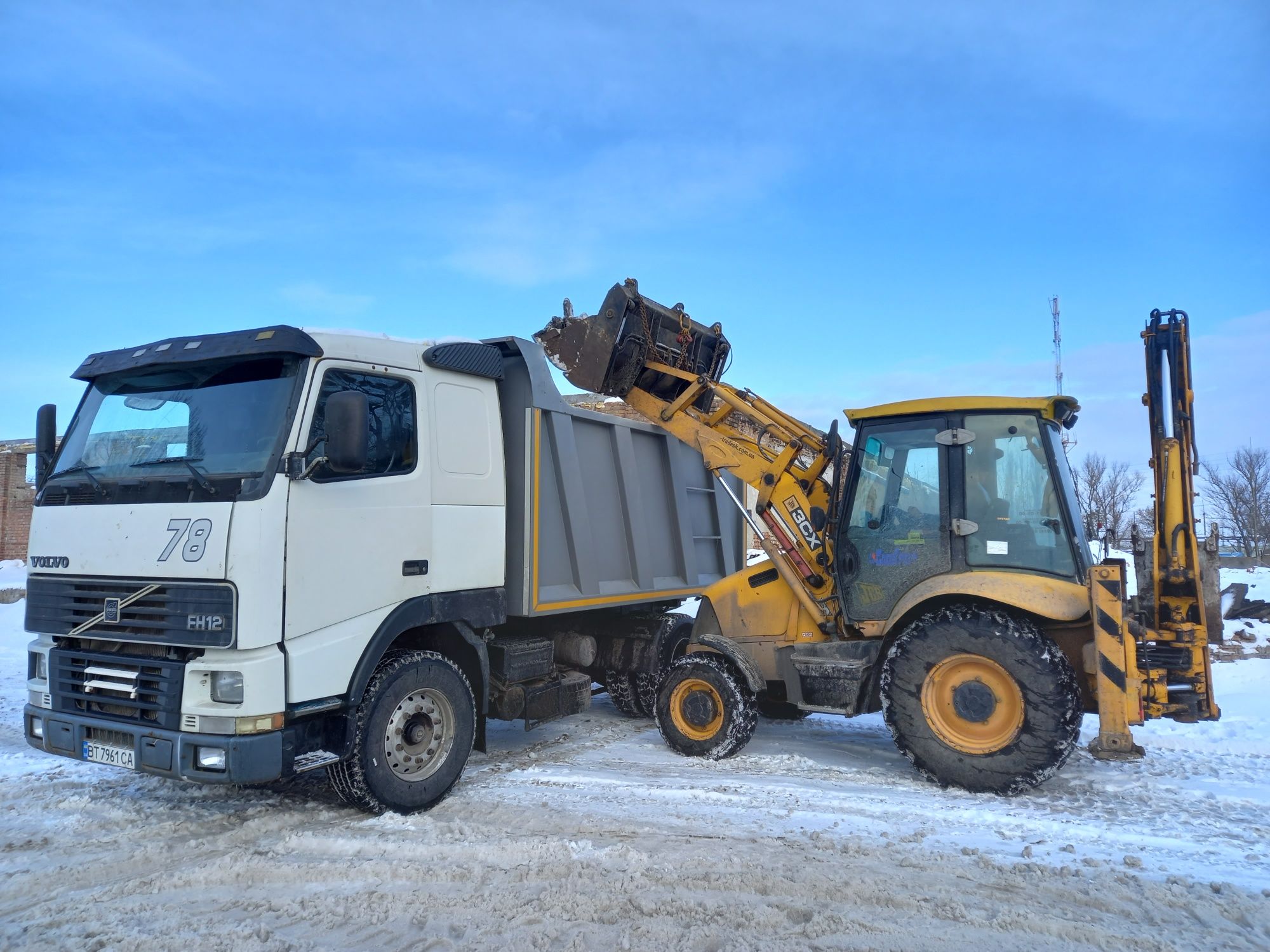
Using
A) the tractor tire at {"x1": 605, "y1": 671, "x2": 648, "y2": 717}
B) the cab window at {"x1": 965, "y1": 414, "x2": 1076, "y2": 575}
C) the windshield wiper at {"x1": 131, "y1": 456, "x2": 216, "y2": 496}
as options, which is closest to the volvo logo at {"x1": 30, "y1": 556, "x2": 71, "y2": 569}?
the windshield wiper at {"x1": 131, "y1": 456, "x2": 216, "y2": 496}

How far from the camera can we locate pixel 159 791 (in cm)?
570

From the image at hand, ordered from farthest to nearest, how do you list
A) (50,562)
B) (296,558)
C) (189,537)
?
(50,562), (296,558), (189,537)

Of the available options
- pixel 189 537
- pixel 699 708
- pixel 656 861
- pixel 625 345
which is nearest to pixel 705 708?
pixel 699 708

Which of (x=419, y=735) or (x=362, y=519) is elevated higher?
(x=362, y=519)

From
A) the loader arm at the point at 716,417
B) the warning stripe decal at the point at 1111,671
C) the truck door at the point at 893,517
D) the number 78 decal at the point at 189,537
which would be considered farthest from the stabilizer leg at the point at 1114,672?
the number 78 decal at the point at 189,537

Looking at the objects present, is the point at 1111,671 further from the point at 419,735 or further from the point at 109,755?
the point at 109,755

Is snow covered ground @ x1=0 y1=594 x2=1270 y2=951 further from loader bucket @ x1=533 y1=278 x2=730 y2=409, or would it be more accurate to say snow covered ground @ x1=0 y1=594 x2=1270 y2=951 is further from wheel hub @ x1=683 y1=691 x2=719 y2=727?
loader bucket @ x1=533 y1=278 x2=730 y2=409

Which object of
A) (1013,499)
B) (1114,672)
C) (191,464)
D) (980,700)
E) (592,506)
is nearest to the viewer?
(191,464)

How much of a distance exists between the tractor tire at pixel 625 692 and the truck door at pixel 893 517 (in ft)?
8.28

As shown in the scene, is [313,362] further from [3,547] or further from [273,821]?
[3,547]

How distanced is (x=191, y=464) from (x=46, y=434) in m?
1.54

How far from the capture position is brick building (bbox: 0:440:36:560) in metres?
22.2

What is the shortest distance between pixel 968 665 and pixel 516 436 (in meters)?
3.47

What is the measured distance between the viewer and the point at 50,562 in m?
5.03
